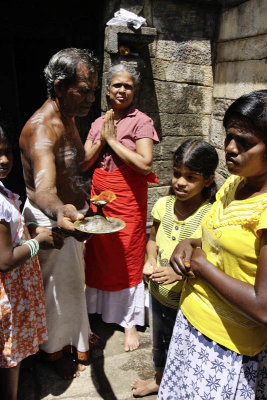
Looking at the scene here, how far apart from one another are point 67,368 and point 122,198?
137 cm

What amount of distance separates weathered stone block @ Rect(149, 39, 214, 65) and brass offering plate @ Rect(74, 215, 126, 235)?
2.36 m

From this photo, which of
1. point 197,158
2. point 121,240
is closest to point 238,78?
point 197,158

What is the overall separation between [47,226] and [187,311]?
119cm

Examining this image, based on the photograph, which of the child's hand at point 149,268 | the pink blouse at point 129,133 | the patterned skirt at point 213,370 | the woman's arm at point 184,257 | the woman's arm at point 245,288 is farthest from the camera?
the pink blouse at point 129,133

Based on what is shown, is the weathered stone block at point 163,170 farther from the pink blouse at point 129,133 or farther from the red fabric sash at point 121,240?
the pink blouse at point 129,133

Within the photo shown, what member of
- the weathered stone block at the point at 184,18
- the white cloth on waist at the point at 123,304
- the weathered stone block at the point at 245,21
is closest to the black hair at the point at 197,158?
the white cloth on waist at the point at 123,304

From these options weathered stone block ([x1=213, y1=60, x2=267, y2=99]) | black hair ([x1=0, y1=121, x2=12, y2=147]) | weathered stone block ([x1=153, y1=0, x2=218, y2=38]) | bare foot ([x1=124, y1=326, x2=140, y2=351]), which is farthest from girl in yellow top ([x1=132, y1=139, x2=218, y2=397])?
weathered stone block ([x1=153, y1=0, x2=218, y2=38])

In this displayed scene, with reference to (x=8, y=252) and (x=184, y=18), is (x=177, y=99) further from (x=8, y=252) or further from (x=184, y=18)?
(x=8, y=252)

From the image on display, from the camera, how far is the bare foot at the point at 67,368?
95.5 inches

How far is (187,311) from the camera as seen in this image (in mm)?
1546

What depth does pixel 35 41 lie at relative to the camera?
371cm

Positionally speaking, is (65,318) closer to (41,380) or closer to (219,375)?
(41,380)

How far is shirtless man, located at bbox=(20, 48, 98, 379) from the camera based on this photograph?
1.98 m

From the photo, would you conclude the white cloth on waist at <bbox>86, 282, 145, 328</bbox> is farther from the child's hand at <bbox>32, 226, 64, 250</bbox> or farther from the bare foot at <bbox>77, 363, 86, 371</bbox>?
the child's hand at <bbox>32, 226, 64, 250</bbox>
